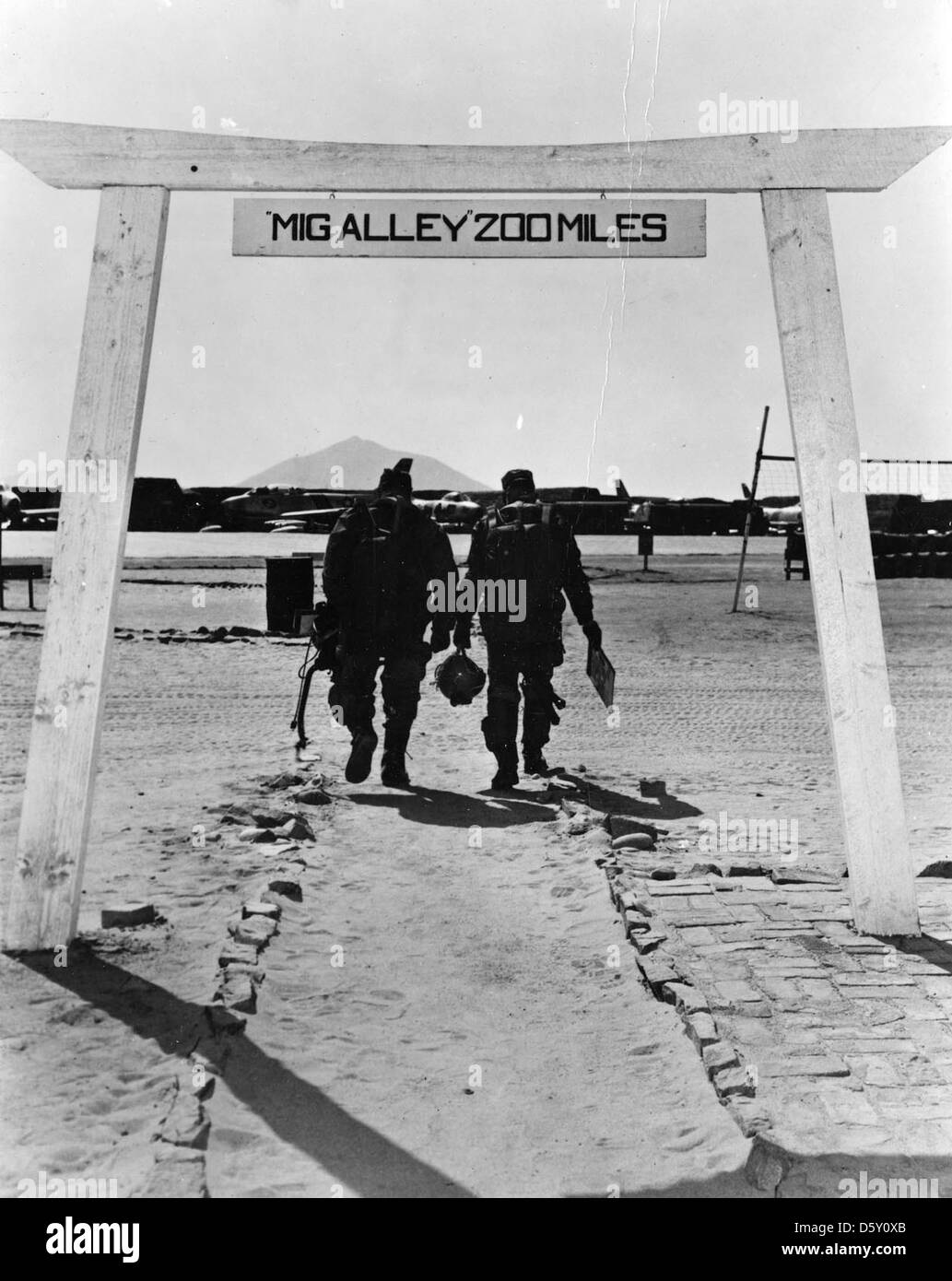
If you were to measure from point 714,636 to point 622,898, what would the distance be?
10945 mm

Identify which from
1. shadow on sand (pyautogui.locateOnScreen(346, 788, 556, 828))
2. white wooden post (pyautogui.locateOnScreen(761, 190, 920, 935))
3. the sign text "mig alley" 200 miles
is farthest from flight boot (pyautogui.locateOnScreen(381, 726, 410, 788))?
the sign text "mig alley" 200 miles

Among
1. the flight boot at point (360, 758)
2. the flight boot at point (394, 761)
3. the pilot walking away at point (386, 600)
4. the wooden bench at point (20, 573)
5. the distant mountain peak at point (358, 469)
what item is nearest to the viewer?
the flight boot at point (360, 758)

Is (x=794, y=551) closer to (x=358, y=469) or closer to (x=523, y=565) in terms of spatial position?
(x=523, y=565)

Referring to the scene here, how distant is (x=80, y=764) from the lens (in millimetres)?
4645

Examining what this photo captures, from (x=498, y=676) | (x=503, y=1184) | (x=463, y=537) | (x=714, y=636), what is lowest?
(x=503, y=1184)

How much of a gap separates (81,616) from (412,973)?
6.27 feet

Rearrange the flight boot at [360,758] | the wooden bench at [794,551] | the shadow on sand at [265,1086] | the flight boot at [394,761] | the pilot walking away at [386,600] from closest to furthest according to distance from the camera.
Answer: the shadow on sand at [265,1086] → the flight boot at [360,758] → the pilot walking away at [386,600] → the flight boot at [394,761] → the wooden bench at [794,551]

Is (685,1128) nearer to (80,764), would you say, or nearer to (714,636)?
(80,764)

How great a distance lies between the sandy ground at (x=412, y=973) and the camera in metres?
3.37

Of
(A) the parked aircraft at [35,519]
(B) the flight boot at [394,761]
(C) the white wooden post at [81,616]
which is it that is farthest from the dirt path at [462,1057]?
(A) the parked aircraft at [35,519]

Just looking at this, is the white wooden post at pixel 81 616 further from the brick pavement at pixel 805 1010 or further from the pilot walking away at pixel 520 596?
the pilot walking away at pixel 520 596

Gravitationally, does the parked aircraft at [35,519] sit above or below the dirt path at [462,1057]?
above

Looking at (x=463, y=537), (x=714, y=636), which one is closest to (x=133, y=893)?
(x=714, y=636)

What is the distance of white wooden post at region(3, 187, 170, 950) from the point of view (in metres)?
4.64
